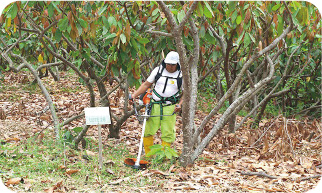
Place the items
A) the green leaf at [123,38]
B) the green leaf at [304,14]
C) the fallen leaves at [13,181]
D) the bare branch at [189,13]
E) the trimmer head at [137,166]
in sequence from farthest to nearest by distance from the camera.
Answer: the trimmer head at [137,166] < the green leaf at [123,38] < the green leaf at [304,14] < the fallen leaves at [13,181] < the bare branch at [189,13]

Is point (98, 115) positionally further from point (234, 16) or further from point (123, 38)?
point (234, 16)

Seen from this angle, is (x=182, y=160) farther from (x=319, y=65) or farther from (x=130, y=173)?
(x=319, y=65)

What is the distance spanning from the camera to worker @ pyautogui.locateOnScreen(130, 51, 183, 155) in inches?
197

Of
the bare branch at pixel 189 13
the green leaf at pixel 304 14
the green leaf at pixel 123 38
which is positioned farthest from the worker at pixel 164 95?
the green leaf at pixel 304 14

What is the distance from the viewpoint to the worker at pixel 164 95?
5.00 m

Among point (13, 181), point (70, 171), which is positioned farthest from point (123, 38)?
point (13, 181)

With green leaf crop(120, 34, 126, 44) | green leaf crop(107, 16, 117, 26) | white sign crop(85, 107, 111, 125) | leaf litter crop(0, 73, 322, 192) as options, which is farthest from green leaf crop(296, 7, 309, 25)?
white sign crop(85, 107, 111, 125)

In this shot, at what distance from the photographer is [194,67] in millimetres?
4750

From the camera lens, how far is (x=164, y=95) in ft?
16.6

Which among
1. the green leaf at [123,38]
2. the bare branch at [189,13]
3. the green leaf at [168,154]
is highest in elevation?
the bare branch at [189,13]

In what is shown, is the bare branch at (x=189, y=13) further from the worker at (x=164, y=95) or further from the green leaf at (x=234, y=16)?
the worker at (x=164, y=95)

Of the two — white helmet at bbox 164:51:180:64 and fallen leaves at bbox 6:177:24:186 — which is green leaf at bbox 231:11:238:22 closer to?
white helmet at bbox 164:51:180:64

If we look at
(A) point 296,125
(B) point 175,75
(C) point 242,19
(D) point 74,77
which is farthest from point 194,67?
(D) point 74,77

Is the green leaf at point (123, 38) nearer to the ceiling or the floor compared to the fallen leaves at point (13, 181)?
nearer to the ceiling
